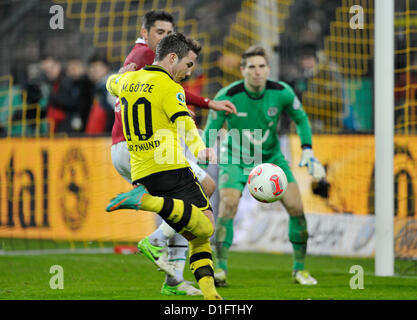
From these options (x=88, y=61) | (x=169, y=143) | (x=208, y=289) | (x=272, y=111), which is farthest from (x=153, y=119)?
(x=88, y=61)

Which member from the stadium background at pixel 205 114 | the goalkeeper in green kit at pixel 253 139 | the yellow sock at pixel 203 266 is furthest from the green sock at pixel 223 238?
the stadium background at pixel 205 114

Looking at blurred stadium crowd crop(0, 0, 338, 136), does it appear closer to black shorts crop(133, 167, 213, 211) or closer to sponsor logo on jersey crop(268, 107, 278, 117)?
sponsor logo on jersey crop(268, 107, 278, 117)

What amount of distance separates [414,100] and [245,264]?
143 inches

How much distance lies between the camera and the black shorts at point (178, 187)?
561 centimetres

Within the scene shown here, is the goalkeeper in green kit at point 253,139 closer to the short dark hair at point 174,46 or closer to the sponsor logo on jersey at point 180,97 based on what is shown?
the short dark hair at point 174,46

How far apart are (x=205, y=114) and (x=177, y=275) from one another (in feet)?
21.2

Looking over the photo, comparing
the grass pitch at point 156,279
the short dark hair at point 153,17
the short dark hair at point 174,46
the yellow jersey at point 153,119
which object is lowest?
the grass pitch at point 156,279

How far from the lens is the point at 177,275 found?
21.1 ft

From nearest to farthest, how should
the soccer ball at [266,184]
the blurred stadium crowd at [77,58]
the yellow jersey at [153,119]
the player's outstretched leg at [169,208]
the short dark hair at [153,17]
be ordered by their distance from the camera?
1. the player's outstretched leg at [169,208]
2. the yellow jersey at [153,119]
3. the soccer ball at [266,184]
4. the short dark hair at [153,17]
5. the blurred stadium crowd at [77,58]

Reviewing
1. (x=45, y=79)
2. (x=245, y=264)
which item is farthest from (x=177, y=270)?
(x=45, y=79)

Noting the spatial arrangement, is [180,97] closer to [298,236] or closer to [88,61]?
[298,236]

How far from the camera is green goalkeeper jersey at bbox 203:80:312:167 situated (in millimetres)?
7684

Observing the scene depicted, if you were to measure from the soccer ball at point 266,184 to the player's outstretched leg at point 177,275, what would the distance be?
840 mm

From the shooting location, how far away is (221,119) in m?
7.66
